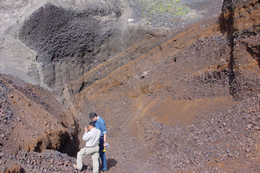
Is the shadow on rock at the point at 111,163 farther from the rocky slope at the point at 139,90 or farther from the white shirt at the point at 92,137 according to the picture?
the white shirt at the point at 92,137

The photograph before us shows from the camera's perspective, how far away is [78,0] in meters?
11.5

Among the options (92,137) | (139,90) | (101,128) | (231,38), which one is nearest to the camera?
(92,137)

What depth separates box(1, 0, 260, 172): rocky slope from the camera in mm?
→ 5754

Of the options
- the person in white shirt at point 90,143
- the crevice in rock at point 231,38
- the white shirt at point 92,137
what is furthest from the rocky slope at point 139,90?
the white shirt at point 92,137

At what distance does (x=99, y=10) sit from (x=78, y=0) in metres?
1.15

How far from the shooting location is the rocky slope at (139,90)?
5.75m

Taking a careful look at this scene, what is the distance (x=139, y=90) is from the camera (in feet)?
35.1

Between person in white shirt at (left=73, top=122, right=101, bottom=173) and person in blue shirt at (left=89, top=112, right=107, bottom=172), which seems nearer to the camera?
person in white shirt at (left=73, top=122, right=101, bottom=173)

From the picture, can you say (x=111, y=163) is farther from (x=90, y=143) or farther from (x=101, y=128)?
(x=90, y=143)

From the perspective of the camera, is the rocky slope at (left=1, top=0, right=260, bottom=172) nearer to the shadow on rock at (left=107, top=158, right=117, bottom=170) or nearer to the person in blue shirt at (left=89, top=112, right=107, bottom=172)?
the shadow on rock at (left=107, top=158, right=117, bottom=170)

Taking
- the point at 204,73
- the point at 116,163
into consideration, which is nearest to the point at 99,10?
the point at 204,73

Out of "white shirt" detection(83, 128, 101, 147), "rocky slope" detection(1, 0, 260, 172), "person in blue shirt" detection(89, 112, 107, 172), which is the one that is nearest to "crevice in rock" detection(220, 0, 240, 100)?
"rocky slope" detection(1, 0, 260, 172)

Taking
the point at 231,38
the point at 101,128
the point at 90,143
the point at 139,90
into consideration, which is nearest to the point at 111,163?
the point at 101,128

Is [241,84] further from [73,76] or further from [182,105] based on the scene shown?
[73,76]
